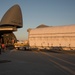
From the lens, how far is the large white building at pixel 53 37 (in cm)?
6319

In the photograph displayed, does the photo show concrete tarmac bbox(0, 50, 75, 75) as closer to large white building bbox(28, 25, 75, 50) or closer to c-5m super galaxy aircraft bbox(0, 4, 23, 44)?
c-5m super galaxy aircraft bbox(0, 4, 23, 44)

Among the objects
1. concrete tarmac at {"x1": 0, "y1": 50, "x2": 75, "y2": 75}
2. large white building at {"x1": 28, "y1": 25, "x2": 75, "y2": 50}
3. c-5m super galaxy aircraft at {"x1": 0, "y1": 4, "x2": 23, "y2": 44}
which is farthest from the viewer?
large white building at {"x1": 28, "y1": 25, "x2": 75, "y2": 50}

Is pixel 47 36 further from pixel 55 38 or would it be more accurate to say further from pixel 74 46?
pixel 74 46

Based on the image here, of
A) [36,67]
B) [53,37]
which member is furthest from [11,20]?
[36,67]

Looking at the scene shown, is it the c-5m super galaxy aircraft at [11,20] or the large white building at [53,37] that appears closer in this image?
the c-5m super galaxy aircraft at [11,20]

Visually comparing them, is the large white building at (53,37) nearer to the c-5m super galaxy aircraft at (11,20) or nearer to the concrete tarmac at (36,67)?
the c-5m super galaxy aircraft at (11,20)

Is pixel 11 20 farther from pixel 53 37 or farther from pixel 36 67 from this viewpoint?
pixel 36 67

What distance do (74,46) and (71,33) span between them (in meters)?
4.10

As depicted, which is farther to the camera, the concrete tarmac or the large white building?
the large white building

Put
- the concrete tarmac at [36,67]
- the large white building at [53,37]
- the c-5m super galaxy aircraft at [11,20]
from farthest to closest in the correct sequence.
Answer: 1. the large white building at [53,37]
2. the c-5m super galaxy aircraft at [11,20]
3. the concrete tarmac at [36,67]

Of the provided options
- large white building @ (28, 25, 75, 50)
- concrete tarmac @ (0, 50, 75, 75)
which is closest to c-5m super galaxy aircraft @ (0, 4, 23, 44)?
large white building @ (28, 25, 75, 50)

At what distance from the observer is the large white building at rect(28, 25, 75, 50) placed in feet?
207

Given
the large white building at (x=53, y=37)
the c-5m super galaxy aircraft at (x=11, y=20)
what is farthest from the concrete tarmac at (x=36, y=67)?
the large white building at (x=53, y=37)

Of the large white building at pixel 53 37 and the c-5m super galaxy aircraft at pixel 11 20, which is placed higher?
the c-5m super galaxy aircraft at pixel 11 20
